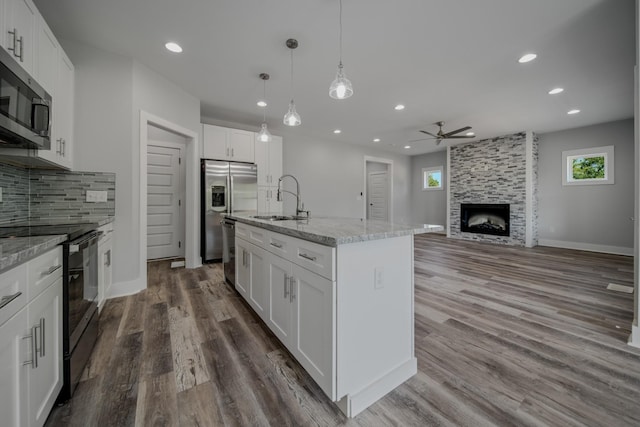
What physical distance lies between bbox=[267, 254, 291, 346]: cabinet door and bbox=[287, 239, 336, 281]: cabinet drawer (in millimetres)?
137

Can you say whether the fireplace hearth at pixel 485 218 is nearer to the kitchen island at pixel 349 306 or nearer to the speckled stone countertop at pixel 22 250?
the kitchen island at pixel 349 306

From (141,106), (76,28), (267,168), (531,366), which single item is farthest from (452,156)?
(76,28)

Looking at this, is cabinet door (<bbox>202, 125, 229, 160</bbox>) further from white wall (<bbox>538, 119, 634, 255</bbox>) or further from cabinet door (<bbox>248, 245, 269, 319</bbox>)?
white wall (<bbox>538, 119, 634, 255</bbox>)

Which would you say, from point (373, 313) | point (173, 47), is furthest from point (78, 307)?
point (173, 47)

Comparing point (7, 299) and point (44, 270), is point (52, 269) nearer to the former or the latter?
point (44, 270)

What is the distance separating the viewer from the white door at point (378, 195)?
7.84 meters

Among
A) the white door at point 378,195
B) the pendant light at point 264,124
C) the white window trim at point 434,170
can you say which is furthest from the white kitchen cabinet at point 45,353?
the white window trim at point 434,170

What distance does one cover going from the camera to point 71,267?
1352 millimetres

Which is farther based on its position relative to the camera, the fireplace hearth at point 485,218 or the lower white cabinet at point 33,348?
the fireplace hearth at point 485,218

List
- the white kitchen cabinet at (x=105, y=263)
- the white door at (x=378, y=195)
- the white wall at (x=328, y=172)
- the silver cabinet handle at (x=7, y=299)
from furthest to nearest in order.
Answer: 1. the white door at (x=378, y=195)
2. the white wall at (x=328, y=172)
3. the white kitchen cabinet at (x=105, y=263)
4. the silver cabinet handle at (x=7, y=299)

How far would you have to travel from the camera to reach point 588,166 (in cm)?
520

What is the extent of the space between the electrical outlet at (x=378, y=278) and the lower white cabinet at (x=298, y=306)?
27 cm

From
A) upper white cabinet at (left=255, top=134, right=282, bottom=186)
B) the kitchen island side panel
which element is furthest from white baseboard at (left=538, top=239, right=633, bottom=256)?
upper white cabinet at (left=255, top=134, right=282, bottom=186)

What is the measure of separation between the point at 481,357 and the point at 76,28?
14.3ft
